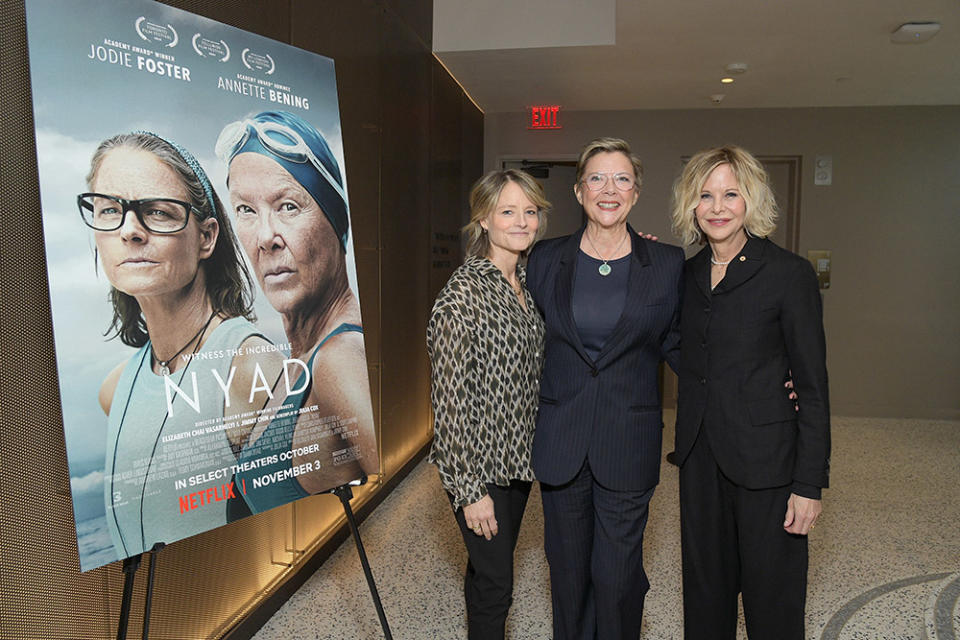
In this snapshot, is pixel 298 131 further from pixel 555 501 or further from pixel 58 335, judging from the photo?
pixel 555 501

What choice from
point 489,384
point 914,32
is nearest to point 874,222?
point 914,32

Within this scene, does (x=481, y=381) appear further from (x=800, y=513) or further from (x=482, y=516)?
(x=800, y=513)

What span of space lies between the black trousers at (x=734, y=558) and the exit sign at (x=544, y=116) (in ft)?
16.9

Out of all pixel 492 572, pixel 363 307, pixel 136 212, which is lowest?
pixel 492 572

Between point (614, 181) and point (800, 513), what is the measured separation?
1.01m

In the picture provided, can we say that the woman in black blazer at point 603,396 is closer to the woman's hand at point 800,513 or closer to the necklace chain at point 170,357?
the woman's hand at point 800,513

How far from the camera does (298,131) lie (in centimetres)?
176

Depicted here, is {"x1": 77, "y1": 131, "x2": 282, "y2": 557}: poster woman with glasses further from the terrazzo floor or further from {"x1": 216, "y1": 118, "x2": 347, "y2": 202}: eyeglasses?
the terrazzo floor

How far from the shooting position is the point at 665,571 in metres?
3.07

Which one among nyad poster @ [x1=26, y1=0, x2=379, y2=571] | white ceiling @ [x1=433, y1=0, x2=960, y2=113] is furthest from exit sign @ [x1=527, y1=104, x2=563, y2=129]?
nyad poster @ [x1=26, y1=0, x2=379, y2=571]

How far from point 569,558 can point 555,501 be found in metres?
Result: 0.18

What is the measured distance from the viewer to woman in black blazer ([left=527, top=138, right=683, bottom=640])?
183 centimetres

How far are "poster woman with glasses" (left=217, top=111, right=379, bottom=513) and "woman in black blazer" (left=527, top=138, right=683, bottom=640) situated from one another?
0.56 m

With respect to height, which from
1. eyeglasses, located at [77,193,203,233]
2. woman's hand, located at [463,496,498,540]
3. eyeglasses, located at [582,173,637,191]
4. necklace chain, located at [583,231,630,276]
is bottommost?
woman's hand, located at [463,496,498,540]
